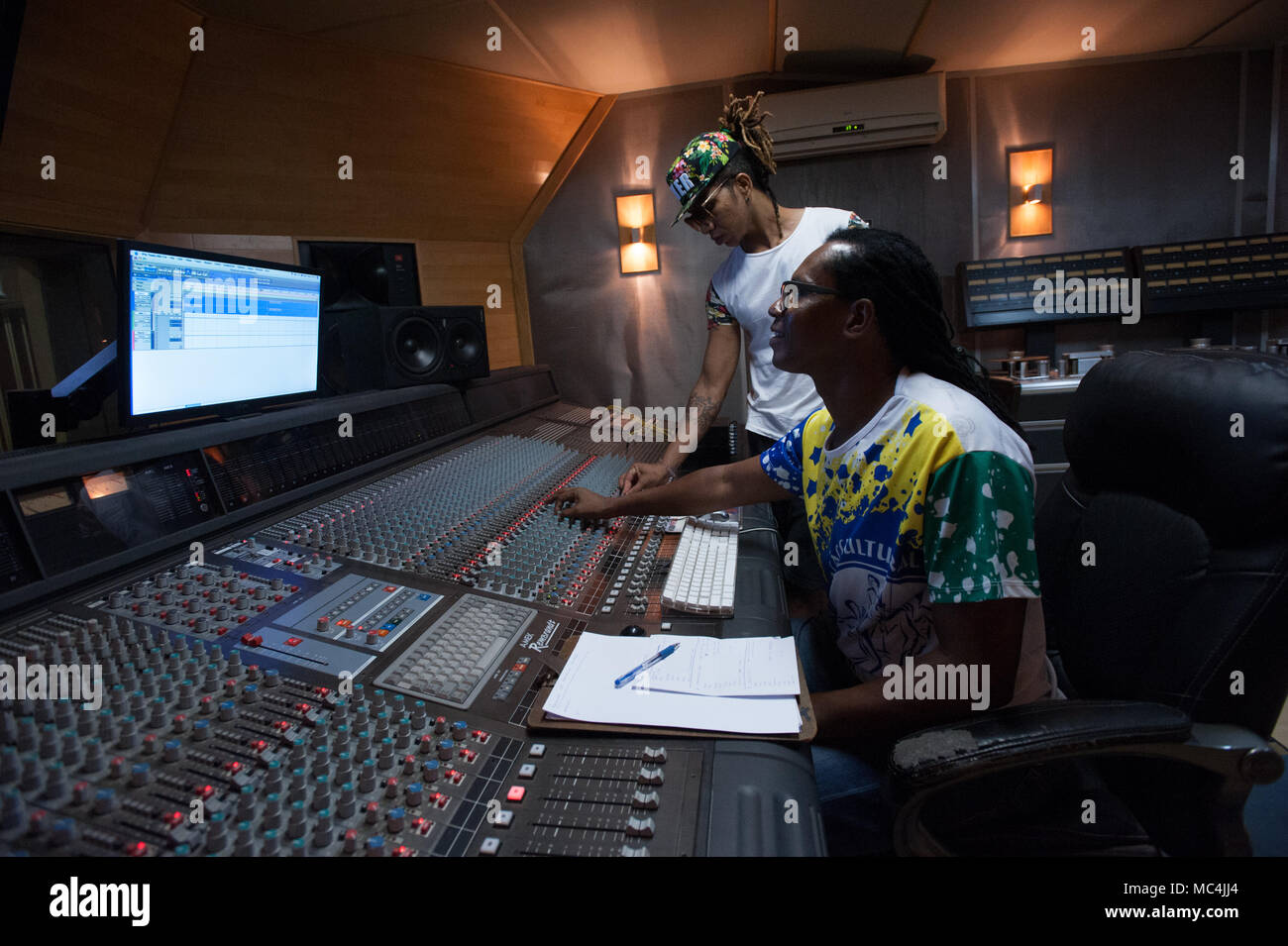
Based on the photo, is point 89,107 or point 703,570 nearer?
point 703,570

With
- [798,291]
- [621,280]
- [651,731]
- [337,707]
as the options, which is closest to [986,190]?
[621,280]

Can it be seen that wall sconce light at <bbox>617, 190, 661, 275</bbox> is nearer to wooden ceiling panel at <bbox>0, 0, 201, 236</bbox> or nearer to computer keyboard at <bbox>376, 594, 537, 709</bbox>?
wooden ceiling panel at <bbox>0, 0, 201, 236</bbox>

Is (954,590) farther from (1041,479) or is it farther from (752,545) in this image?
(1041,479)

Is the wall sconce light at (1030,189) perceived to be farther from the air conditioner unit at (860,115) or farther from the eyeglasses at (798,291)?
the eyeglasses at (798,291)

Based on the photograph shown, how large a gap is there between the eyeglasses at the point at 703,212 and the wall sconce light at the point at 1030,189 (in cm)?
274

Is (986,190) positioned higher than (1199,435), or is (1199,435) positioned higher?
(986,190)

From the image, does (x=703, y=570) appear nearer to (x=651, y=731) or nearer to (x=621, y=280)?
(x=651, y=731)

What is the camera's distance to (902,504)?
97 cm

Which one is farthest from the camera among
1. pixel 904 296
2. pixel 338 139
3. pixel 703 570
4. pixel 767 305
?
pixel 338 139

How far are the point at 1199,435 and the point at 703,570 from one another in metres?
0.75

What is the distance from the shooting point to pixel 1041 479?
358 centimetres

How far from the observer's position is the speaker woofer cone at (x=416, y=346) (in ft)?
6.82

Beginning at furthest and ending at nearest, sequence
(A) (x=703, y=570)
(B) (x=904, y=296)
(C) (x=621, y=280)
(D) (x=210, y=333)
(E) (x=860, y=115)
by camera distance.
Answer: (C) (x=621, y=280)
(E) (x=860, y=115)
(D) (x=210, y=333)
(A) (x=703, y=570)
(B) (x=904, y=296)

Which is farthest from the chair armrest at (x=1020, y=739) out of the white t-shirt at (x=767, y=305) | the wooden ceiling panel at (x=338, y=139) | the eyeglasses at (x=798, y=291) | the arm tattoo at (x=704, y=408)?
the wooden ceiling panel at (x=338, y=139)
